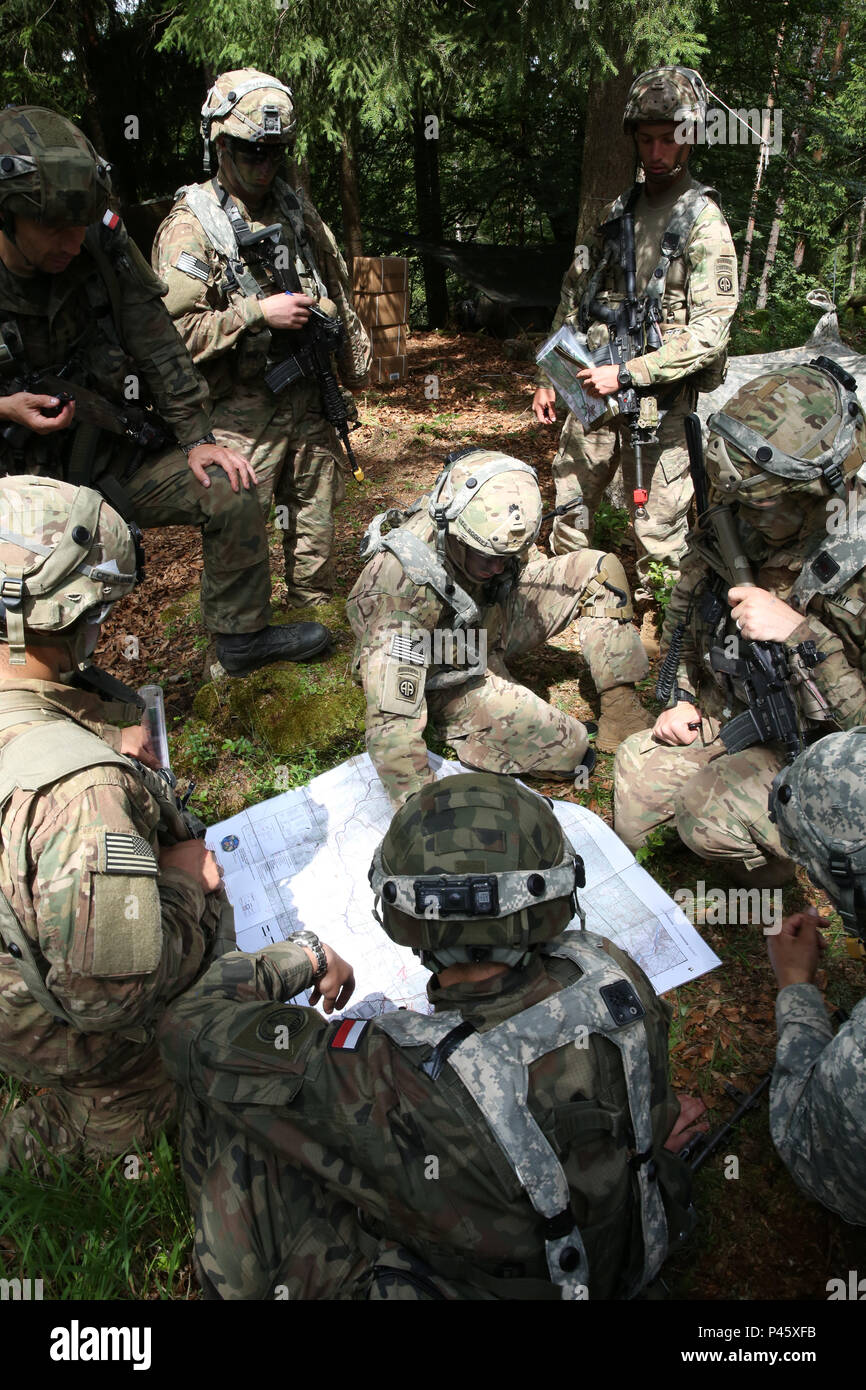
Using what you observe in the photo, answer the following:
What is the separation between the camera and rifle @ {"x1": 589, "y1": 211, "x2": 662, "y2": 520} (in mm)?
4820

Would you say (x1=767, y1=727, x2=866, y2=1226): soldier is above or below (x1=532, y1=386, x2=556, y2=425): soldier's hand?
below

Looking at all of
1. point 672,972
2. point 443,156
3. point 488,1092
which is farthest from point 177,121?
point 488,1092

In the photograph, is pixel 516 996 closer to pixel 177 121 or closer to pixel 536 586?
pixel 536 586

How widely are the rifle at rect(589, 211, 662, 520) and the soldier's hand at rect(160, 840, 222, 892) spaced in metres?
3.23

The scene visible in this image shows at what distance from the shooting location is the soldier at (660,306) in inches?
183

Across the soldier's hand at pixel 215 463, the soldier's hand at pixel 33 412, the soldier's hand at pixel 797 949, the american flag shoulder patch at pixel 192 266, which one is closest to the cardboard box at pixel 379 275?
the american flag shoulder patch at pixel 192 266

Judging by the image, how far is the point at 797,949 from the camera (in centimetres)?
278

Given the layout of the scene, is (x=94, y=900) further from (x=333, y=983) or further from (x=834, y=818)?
(x=834, y=818)

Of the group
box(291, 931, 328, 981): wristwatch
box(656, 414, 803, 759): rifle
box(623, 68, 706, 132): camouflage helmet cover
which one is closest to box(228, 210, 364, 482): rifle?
box(623, 68, 706, 132): camouflage helmet cover

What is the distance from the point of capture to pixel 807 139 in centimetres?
1346

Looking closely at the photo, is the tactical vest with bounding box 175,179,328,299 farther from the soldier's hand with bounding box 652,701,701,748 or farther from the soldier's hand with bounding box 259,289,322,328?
the soldier's hand with bounding box 652,701,701,748

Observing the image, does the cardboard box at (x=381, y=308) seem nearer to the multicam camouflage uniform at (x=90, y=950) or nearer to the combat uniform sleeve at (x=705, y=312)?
the combat uniform sleeve at (x=705, y=312)

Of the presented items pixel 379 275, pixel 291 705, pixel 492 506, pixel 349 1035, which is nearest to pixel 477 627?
pixel 492 506

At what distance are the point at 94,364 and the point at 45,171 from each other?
2.71 feet
